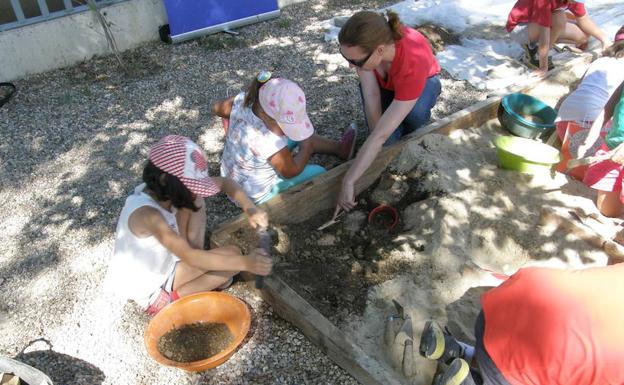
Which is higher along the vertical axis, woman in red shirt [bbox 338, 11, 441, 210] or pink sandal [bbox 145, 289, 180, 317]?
woman in red shirt [bbox 338, 11, 441, 210]

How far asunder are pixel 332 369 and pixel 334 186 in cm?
113

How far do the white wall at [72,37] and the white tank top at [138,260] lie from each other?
3.51 m

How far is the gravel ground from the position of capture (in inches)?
97.2

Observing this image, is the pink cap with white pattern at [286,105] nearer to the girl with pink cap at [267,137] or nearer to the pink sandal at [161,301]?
the girl with pink cap at [267,137]

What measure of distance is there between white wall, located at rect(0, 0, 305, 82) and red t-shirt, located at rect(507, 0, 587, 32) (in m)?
3.62

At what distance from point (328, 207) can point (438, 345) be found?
1.25 m

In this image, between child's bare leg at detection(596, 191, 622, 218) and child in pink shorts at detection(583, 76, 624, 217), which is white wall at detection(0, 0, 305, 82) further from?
child's bare leg at detection(596, 191, 622, 218)

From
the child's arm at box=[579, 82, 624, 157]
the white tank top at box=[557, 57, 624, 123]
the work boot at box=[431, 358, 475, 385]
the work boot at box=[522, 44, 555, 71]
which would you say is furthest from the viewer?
the work boot at box=[522, 44, 555, 71]

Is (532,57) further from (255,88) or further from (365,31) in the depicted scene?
(255,88)

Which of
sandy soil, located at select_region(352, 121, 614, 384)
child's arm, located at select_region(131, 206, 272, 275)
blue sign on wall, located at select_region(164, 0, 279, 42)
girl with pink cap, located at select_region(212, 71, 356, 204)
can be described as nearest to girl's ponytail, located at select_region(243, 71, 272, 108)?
girl with pink cap, located at select_region(212, 71, 356, 204)

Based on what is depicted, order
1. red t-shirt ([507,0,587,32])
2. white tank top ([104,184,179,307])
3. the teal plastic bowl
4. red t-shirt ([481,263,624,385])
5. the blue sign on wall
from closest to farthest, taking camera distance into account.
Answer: red t-shirt ([481,263,624,385])
white tank top ([104,184,179,307])
the teal plastic bowl
red t-shirt ([507,0,587,32])
the blue sign on wall

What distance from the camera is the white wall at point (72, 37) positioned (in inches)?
200

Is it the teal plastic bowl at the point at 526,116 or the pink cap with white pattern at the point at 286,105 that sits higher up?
the pink cap with white pattern at the point at 286,105

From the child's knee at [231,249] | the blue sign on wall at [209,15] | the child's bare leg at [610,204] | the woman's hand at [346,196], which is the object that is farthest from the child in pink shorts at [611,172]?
the blue sign on wall at [209,15]
